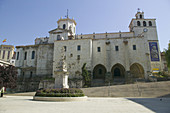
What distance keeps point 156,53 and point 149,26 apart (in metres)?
9.32

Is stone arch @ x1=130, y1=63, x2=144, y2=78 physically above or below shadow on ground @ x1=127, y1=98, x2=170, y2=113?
above

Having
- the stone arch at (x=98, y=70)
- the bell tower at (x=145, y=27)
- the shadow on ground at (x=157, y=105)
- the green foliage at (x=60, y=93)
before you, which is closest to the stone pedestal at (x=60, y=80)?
the green foliage at (x=60, y=93)

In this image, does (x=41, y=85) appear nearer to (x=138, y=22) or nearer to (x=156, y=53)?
(x=156, y=53)

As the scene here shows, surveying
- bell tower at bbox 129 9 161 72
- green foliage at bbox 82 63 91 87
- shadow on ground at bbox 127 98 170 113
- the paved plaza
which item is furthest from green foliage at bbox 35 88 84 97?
bell tower at bbox 129 9 161 72

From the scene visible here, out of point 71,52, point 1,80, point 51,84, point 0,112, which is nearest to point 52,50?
point 71,52

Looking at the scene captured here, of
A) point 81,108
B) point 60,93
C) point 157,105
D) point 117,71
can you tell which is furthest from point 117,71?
point 81,108

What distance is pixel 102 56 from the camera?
32812 mm

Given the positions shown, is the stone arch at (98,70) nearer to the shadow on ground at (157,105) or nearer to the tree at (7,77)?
the tree at (7,77)

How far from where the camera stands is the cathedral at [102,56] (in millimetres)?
31578

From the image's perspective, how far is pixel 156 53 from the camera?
35844mm

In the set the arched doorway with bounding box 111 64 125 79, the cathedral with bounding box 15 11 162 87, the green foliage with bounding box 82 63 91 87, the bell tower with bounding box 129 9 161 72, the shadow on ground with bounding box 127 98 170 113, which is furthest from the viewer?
the bell tower with bounding box 129 9 161 72

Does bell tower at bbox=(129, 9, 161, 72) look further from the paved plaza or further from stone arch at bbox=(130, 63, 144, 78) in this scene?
the paved plaza

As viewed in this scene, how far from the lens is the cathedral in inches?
1243

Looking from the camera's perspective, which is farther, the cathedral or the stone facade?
the stone facade
